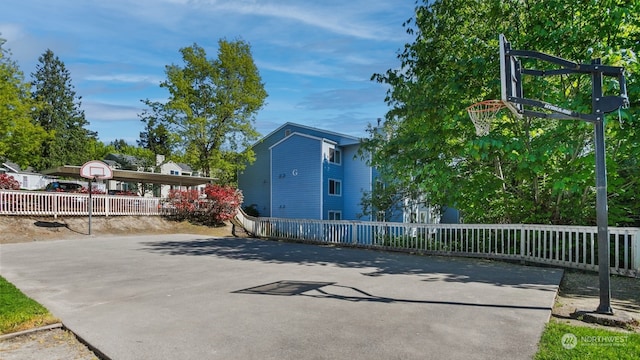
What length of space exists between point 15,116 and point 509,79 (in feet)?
90.1

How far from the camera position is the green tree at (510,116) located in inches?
330

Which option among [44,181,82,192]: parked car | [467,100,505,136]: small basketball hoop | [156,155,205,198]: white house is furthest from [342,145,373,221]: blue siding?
[44,181,82,192]: parked car

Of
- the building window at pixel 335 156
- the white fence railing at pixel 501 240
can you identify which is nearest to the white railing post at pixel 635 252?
the white fence railing at pixel 501 240

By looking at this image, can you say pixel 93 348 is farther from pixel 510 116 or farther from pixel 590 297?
pixel 510 116

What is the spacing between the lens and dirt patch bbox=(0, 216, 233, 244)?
1430 centimetres

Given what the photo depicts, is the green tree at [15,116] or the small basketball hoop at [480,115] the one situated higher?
the green tree at [15,116]

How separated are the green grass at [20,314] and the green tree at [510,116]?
→ 8.18 meters

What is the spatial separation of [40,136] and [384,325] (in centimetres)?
2796

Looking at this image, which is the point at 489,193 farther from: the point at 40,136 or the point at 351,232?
the point at 40,136

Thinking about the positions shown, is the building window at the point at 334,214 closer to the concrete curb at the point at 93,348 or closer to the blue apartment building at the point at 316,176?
the blue apartment building at the point at 316,176

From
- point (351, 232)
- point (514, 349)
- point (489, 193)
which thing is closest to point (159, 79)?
point (351, 232)

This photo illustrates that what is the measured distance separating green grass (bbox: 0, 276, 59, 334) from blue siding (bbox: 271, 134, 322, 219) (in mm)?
18320

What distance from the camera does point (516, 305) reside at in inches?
203

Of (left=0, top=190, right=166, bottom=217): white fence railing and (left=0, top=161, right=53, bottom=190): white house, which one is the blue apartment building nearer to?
(left=0, top=190, right=166, bottom=217): white fence railing
